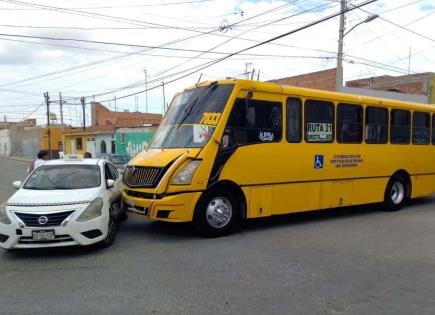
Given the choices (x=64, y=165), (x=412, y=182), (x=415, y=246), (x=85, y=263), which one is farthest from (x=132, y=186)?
(x=412, y=182)

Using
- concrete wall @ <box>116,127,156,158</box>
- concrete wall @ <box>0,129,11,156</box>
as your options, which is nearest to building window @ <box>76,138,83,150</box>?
concrete wall @ <box>116,127,156,158</box>

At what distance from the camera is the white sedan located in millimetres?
6621

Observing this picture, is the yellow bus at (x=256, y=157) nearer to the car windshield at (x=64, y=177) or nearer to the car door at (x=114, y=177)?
the car door at (x=114, y=177)

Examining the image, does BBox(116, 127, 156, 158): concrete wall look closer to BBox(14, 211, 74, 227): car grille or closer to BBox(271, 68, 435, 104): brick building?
BBox(271, 68, 435, 104): brick building

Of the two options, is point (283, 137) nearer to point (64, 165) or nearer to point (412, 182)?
point (64, 165)

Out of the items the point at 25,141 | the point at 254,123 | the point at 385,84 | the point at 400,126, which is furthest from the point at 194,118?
the point at 25,141

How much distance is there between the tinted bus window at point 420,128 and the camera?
12453 mm

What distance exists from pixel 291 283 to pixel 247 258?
1.25 m

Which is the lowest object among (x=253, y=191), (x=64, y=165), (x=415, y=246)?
(x=415, y=246)

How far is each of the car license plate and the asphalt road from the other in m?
0.36

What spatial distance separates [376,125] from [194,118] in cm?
517

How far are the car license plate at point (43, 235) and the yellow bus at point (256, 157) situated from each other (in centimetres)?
177

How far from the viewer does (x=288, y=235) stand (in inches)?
336

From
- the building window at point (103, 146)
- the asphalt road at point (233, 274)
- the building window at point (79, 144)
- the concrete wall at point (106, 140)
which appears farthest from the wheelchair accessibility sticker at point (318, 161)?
the building window at point (79, 144)
